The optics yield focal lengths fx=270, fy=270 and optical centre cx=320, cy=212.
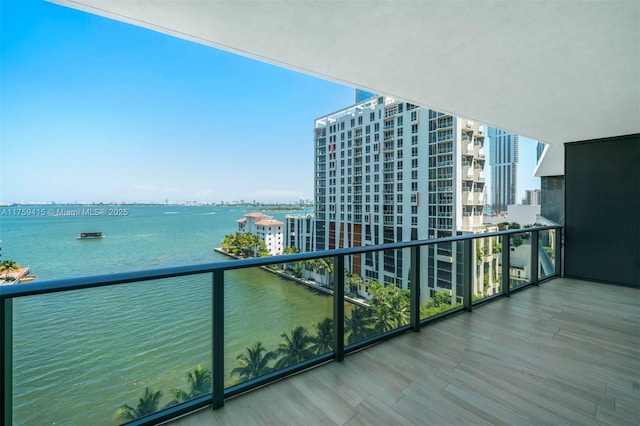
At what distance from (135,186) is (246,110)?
57.1 ft

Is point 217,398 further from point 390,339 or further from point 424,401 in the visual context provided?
point 390,339

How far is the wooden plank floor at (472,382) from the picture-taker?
1.74 meters

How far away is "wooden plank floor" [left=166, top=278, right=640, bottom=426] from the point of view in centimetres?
174

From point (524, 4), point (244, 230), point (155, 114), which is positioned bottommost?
point (244, 230)

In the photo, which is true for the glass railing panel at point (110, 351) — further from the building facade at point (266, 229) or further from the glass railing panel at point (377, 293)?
the building facade at point (266, 229)

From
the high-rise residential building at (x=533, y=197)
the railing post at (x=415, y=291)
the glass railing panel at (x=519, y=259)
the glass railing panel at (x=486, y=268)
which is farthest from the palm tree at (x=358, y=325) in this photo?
the high-rise residential building at (x=533, y=197)

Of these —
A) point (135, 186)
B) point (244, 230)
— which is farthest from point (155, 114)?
point (244, 230)

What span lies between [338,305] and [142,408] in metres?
1.49

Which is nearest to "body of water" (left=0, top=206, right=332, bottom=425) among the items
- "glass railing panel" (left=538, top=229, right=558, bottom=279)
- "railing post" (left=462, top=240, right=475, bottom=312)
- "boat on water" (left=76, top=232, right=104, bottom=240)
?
"railing post" (left=462, top=240, right=475, bottom=312)

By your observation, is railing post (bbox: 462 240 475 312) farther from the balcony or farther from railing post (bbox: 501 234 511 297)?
railing post (bbox: 501 234 511 297)

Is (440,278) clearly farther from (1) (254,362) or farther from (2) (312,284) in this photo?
(1) (254,362)

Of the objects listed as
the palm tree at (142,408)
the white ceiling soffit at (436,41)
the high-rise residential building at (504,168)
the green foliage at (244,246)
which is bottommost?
the green foliage at (244,246)

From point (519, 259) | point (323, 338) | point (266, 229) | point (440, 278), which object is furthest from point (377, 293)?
point (266, 229)

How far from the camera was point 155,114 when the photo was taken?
1271 inches
